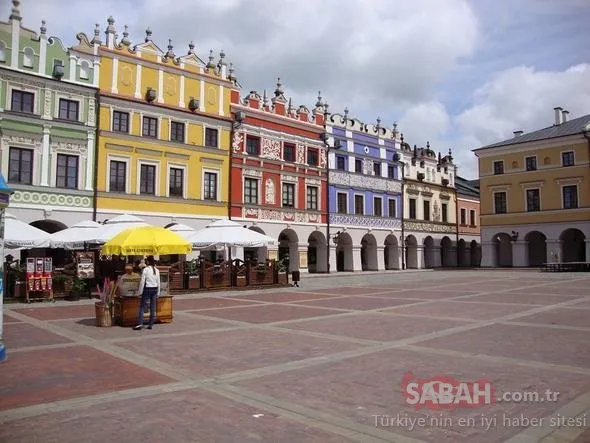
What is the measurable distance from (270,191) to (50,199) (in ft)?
46.8

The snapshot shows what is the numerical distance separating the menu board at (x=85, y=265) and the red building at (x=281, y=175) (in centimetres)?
1426

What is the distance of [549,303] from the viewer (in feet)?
55.6

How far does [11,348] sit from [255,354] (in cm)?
446

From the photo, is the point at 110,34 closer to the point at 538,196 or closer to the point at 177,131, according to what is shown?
the point at 177,131

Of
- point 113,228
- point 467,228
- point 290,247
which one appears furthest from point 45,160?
point 467,228

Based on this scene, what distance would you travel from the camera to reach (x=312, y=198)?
3856cm

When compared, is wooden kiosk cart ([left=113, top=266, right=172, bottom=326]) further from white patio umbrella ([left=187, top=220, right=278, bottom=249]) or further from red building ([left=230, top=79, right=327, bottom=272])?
red building ([left=230, top=79, right=327, bottom=272])

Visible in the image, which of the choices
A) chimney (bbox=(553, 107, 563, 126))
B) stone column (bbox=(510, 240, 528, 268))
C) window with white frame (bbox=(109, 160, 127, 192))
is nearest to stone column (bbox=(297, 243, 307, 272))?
window with white frame (bbox=(109, 160, 127, 192))

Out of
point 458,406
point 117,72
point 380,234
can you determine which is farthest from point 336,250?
point 458,406

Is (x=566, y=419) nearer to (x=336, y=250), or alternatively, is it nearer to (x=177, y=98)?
(x=177, y=98)

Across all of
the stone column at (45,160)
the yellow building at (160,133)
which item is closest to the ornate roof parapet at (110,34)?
the yellow building at (160,133)

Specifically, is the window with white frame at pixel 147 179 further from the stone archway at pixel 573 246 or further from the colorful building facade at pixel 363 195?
the stone archway at pixel 573 246

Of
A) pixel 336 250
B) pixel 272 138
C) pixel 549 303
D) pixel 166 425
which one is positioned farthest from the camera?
pixel 336 250

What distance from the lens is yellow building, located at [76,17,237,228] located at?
28625 millimetres
